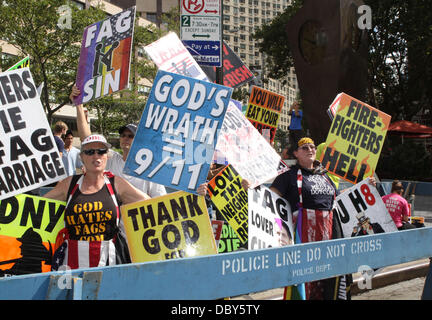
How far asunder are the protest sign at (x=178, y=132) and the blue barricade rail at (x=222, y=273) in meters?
0.95

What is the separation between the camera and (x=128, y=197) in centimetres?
390

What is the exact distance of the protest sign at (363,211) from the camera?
17.6 feet

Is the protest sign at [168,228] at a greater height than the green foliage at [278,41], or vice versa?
the green foliage at [278,41]

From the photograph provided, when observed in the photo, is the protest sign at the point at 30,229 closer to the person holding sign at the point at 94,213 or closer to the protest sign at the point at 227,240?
the person holding sign at the point at 94,213

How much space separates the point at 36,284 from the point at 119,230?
1.40 meters

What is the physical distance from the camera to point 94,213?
3621 mm

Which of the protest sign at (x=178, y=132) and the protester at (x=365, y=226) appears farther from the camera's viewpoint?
the protester at (x=365, y=226)

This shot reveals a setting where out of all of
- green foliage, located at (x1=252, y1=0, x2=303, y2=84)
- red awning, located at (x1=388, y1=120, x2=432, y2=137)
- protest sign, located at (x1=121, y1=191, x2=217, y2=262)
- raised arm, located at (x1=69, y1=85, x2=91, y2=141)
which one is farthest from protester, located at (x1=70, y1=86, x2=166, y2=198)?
green foliage, located at (x1=252, y1=0, x2=303, y2=84)

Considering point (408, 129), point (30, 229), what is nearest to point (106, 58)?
point (30, 229)

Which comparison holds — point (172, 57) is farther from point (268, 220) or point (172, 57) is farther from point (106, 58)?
point (268, 220)

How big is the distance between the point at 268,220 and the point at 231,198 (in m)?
0.47

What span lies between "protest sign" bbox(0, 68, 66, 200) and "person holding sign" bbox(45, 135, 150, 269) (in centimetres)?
22

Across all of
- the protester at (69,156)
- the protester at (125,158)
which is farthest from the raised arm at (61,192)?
the protester at (69,156)

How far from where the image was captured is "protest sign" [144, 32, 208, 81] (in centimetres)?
571
